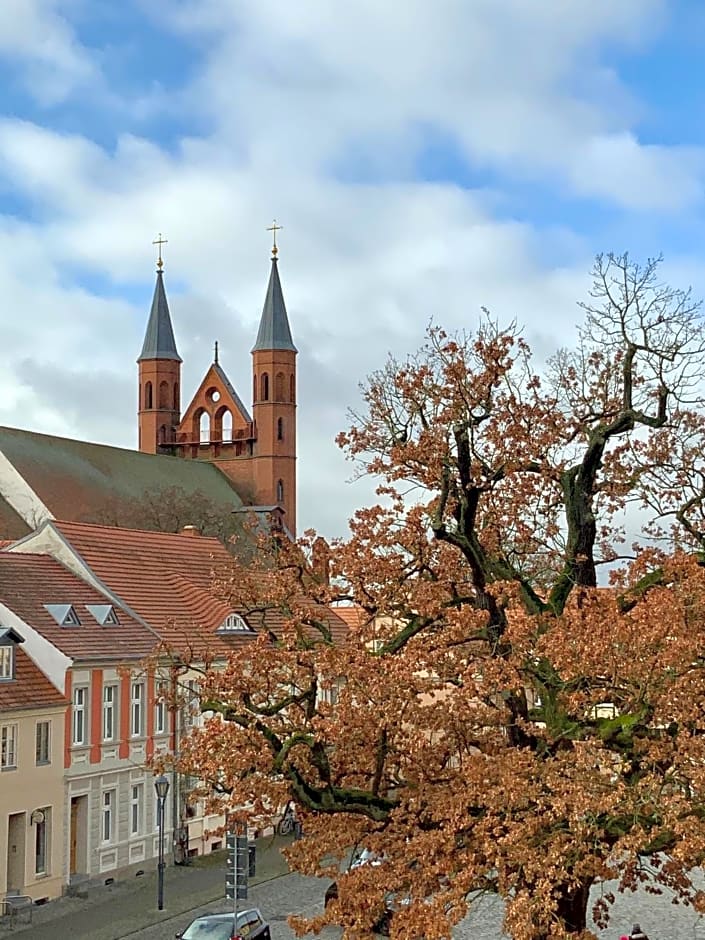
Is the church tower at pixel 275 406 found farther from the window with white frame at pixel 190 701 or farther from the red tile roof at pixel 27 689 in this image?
the red tile roof at pixel 27 689

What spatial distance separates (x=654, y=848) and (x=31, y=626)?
67.0 feet

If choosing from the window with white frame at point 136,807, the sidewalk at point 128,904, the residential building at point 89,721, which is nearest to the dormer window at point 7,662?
Result: the residential building at point 89,721

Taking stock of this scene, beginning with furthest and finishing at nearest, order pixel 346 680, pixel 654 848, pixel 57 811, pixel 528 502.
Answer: pixel 57 811
pixel 528 502
pixel 346 680
pixel 654 848

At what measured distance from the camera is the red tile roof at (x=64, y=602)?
109ft

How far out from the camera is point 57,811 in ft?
104

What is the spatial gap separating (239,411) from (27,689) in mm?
79820

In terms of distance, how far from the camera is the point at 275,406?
10900cm

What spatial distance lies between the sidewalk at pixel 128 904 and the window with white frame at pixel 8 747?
3141mm

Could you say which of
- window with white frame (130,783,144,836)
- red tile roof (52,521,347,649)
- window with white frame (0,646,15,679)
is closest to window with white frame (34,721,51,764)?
window with white frame (0,646,15,679)

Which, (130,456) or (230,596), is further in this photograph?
(130,456)

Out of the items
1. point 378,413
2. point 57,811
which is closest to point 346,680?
point 378,413

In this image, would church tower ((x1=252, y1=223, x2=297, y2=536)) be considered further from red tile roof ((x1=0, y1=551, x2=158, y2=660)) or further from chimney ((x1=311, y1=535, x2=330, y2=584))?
chimney ((x1=311, y1=535, x2=330, y2=584))

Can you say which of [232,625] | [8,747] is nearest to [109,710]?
[8,747]

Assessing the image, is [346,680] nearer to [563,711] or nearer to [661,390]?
[563,711]
